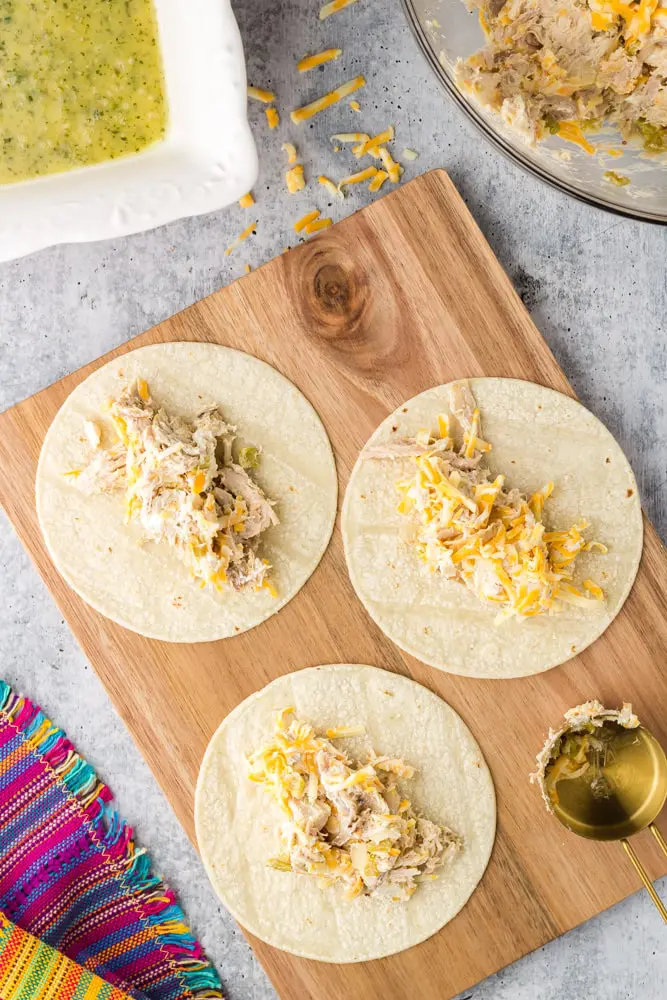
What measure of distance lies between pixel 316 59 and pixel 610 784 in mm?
2143

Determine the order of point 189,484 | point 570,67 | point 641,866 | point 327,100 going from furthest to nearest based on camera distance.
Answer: point 327,100 < point 641,866 < point 189,484 < point 570,67

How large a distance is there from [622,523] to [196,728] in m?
1.29

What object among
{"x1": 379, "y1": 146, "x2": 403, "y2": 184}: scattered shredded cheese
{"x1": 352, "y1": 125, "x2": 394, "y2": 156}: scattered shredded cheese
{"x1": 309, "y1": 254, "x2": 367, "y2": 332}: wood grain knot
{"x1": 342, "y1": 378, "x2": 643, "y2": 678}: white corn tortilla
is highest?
{"x1": 352, "y1": 125, "x2": 394, "y2": 156}: scattered shredded cheese

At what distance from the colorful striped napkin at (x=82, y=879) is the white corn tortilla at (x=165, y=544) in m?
0.51

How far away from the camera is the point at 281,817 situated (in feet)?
7.36

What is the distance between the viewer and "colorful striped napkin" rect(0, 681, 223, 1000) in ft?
7.80

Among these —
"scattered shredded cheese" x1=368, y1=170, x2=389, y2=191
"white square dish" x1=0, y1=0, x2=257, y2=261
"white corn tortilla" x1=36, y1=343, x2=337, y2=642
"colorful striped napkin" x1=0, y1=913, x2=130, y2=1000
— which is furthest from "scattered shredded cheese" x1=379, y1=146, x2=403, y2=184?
"colorful striped napkin" x1=0, y1=913, x2=130, y2=1000

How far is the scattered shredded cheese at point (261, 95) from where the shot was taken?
7.60ft

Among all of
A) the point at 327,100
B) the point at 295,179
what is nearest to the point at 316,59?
the point at 327,100

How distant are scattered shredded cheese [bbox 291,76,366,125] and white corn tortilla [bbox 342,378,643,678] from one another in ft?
2.82

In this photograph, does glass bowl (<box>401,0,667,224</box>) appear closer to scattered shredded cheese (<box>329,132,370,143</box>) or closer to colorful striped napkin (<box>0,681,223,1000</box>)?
scattered shredded cheese (<box>329,132,370,143</box>)

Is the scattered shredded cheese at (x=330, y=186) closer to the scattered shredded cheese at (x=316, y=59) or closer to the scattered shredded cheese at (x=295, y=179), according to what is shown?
the scattered shredded cheese at (x=295, y=179)

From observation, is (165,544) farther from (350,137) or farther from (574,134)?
(574,134)

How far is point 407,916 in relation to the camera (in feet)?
7.34
